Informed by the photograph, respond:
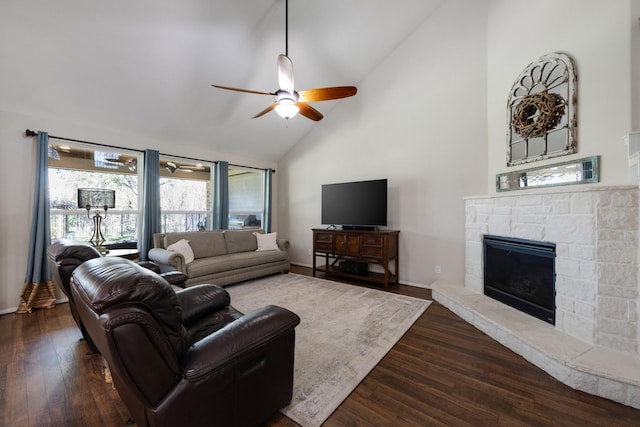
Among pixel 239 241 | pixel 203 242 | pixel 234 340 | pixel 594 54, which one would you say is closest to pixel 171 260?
pixel 203 242

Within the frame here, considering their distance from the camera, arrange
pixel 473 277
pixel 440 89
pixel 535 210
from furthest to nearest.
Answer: pixel 440 89 → pixel 473 277 → pixel 535 210

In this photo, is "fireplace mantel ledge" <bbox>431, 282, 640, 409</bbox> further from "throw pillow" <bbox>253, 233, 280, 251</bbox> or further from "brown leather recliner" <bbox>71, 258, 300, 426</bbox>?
"throw pillow" <bbox>253, 233, 280, 251</bbox>

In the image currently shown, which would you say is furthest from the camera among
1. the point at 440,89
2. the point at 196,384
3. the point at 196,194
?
the point at 196,194

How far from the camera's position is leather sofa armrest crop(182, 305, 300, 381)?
1.05 meters

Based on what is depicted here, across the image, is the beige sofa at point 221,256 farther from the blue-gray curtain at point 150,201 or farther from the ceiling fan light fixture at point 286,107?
the ceiling fan light fixture at point 286,107

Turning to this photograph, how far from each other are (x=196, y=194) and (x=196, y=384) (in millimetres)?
4561

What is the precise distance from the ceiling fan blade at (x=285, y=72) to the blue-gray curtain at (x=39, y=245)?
10.5ft

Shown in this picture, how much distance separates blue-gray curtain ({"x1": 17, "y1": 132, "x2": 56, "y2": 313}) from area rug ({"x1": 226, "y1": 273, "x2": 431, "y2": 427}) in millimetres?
2241

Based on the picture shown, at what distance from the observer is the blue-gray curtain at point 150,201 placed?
4.08 metres

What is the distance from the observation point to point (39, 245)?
3.13 m

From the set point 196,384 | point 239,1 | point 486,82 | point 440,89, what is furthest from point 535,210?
point 239,1

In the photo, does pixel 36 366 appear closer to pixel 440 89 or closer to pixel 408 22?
pixel 440 89

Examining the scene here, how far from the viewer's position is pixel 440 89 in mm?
3871

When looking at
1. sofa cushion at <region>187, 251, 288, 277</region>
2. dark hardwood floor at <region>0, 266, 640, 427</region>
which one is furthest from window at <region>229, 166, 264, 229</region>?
dark hardwood floor at <region>0, 266, 640, 427</region>
